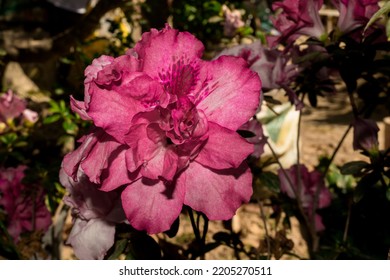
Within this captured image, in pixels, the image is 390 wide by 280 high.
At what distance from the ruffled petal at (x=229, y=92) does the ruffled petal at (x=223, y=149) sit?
0.06 ft

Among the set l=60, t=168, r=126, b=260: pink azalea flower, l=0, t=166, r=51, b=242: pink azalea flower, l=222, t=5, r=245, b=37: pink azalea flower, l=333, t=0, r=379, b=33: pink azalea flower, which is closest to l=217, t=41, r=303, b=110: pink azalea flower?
l=333, t=0, r=379, b=33: pink azalea flower

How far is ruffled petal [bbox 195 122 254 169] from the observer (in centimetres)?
70

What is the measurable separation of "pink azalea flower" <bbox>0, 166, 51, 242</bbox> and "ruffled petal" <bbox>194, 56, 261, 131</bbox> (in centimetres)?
94

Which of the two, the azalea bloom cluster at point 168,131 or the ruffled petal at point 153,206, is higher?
the azalea bloom cluster at point 168,131

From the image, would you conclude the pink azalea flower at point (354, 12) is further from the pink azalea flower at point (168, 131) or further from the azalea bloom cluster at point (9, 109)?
the azalea bloom cluster at point (9, 109)

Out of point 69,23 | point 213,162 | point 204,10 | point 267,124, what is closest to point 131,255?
point 213,162

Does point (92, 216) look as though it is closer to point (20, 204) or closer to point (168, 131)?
point (168, 131)

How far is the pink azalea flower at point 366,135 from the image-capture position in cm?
119

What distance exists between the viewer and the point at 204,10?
3.45m

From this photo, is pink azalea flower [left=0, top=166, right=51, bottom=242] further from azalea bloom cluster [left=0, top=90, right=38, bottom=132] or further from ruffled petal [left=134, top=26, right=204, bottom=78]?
ruffled petal [left=134, top=26, right=204, bottom=78]

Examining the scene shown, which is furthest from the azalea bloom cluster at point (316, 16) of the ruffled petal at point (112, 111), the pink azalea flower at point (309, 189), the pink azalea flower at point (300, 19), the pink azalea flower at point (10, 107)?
the pink azalea flower at point (10, 107)

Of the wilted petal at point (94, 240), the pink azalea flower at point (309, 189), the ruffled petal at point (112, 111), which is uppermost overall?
the ruffled petal at point (112, 111)

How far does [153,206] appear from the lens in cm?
71

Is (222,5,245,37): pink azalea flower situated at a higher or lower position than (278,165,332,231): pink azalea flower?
higher
